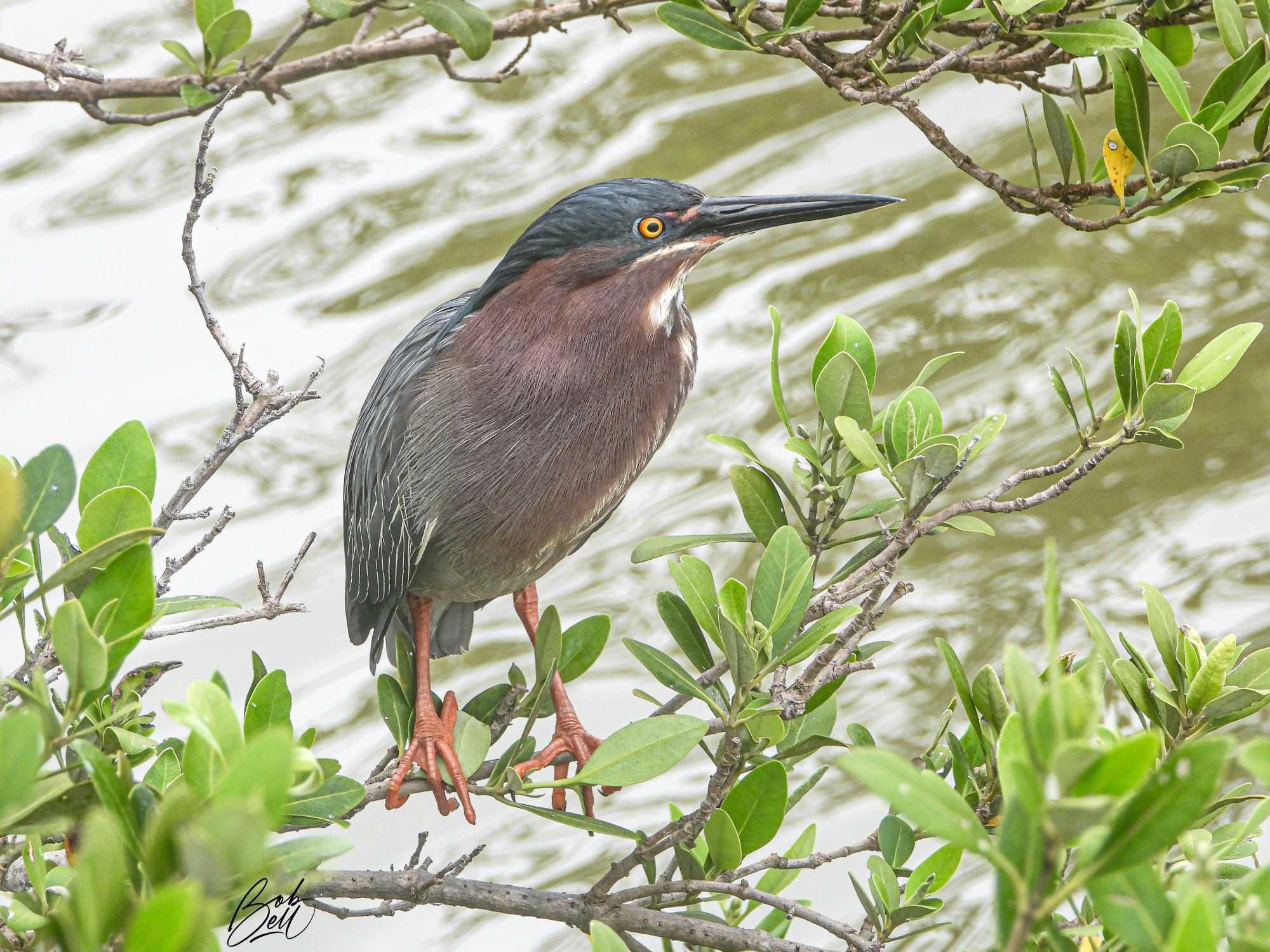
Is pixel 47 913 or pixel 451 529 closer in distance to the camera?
pixel 47 913

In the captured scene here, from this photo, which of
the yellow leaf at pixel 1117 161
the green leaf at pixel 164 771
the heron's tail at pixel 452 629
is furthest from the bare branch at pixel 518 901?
the yellow leaf at pixel 1117 161

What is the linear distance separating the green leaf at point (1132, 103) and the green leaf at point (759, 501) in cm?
59

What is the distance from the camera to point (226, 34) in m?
1.64

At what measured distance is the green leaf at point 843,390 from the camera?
1.43 metres

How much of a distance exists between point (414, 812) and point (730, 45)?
205 cm

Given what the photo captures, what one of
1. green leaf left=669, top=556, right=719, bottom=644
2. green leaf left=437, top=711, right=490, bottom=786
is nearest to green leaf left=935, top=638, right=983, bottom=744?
green leaf left=669, top=556, right=719, bottom=644

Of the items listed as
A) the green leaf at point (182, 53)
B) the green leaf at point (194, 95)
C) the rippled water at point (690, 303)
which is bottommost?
the rippled water at point (690, 303)

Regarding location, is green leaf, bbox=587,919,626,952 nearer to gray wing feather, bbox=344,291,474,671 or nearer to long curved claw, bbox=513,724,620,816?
long curved claw, bbox=513,724,620,816

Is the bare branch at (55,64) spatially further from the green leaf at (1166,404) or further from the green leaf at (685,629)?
the green leaf at (1166,404)

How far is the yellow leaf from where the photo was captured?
154 centimetres

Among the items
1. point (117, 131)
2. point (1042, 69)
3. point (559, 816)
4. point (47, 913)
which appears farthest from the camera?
point (117, 131)

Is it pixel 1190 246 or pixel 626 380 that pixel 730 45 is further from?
pixel 1190 246

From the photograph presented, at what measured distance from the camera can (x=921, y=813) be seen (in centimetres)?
73

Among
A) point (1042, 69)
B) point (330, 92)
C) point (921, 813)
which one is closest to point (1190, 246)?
point (1042, 69)
